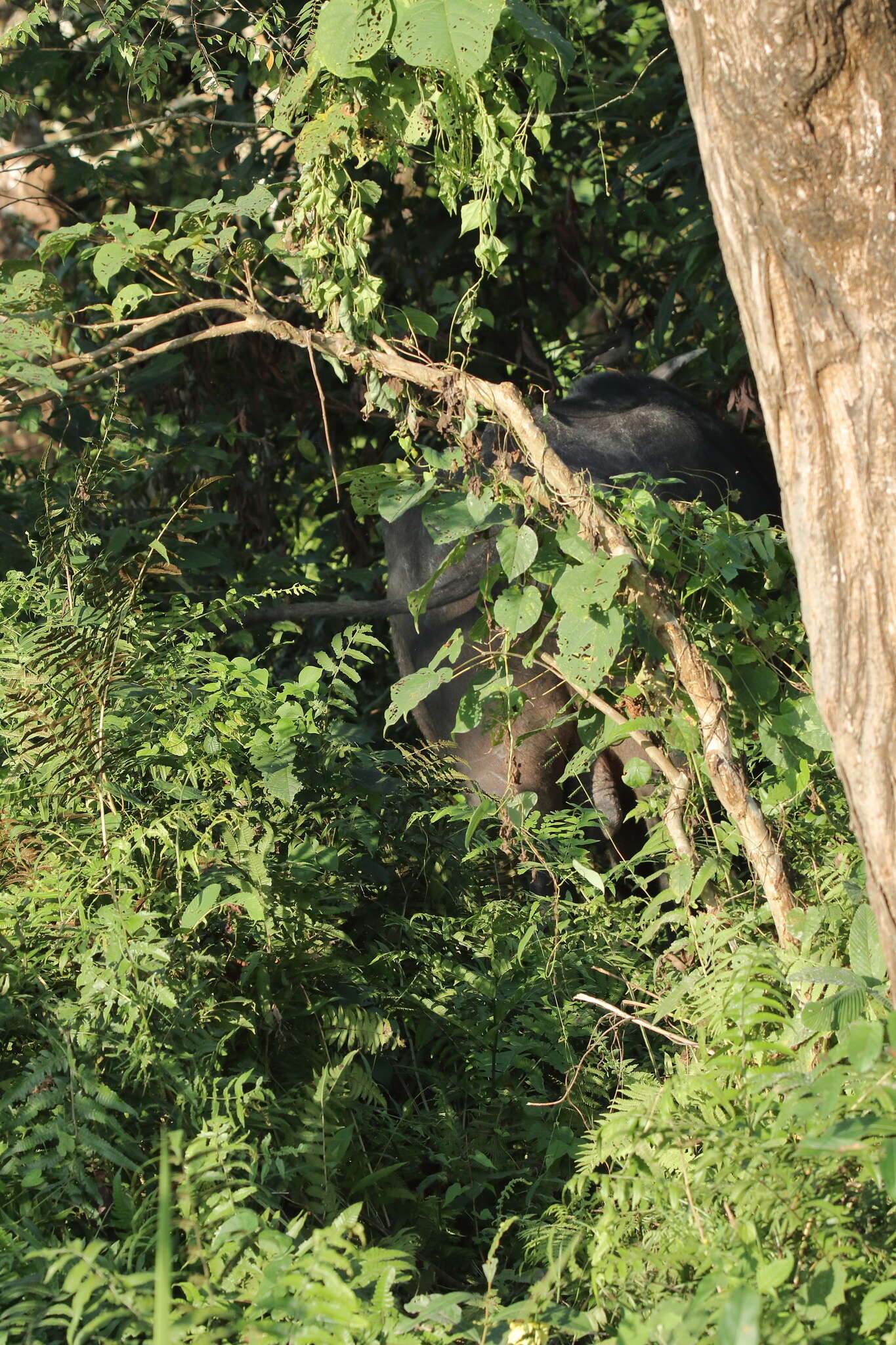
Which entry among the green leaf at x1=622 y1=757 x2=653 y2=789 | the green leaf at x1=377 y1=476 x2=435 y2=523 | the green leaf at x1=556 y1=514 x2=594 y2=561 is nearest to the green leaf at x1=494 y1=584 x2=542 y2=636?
the green leaf at x1=556 y1=514 x2=594 y2=561

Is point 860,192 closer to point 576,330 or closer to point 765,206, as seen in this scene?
point 765,206

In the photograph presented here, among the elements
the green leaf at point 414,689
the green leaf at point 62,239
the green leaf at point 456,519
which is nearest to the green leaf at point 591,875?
the green leaf at point 414,689

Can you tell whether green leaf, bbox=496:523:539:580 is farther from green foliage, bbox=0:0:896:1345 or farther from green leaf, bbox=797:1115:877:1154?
green leaf, bbox=797:1115:877:1154

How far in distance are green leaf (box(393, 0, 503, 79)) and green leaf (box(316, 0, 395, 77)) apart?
4.1 inches

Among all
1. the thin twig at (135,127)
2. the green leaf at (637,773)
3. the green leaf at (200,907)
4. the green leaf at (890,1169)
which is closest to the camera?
the green leaf at (890,1169)

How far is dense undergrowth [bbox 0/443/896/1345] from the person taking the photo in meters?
1.80

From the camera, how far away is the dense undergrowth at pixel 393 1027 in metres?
1.80

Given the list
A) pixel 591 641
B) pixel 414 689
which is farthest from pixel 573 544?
pixel 414 689

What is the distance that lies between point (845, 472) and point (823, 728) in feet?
2.69

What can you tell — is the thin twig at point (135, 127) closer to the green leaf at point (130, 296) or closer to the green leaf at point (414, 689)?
A: the green leaf at point (130, 296)

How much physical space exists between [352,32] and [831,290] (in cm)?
139

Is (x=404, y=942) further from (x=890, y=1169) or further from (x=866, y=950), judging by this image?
(x=890, y=1169)

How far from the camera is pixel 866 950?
7.29ft

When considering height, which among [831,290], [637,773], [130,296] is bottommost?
[637,773]
